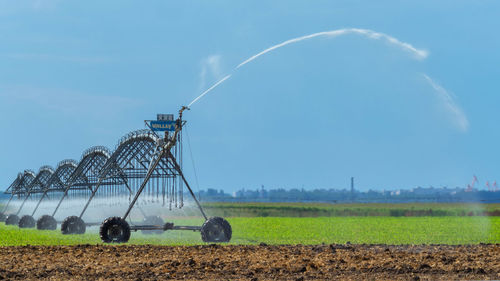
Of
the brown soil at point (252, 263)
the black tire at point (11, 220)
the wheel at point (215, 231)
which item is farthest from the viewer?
the black tire at point (11, 220)

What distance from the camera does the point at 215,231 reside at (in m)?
34.1

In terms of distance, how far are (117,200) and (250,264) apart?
30099mm

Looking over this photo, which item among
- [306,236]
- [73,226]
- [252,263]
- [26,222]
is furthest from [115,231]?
[26,222]

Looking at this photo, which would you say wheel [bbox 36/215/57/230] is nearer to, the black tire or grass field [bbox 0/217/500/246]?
grass field [bbox 0/217/500/246]

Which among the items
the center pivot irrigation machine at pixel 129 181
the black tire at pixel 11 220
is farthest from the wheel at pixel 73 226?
the black tire at pixel 11 220

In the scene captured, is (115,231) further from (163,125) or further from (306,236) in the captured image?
(306,236)

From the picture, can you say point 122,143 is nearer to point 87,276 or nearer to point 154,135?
point 154,135

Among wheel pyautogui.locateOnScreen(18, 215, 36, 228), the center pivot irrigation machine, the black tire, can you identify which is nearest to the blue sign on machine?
the center pivot irrigation machine

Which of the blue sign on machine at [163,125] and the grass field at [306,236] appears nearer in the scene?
the blue sign on machine at [163,125]

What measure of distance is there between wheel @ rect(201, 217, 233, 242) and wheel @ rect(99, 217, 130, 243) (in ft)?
12.4

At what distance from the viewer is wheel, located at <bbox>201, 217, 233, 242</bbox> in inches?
1334

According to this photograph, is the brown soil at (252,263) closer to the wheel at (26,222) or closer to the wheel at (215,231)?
the wheel at (215,231)

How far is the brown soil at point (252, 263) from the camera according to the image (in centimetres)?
2128

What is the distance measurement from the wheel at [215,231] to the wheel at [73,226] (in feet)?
45.0
